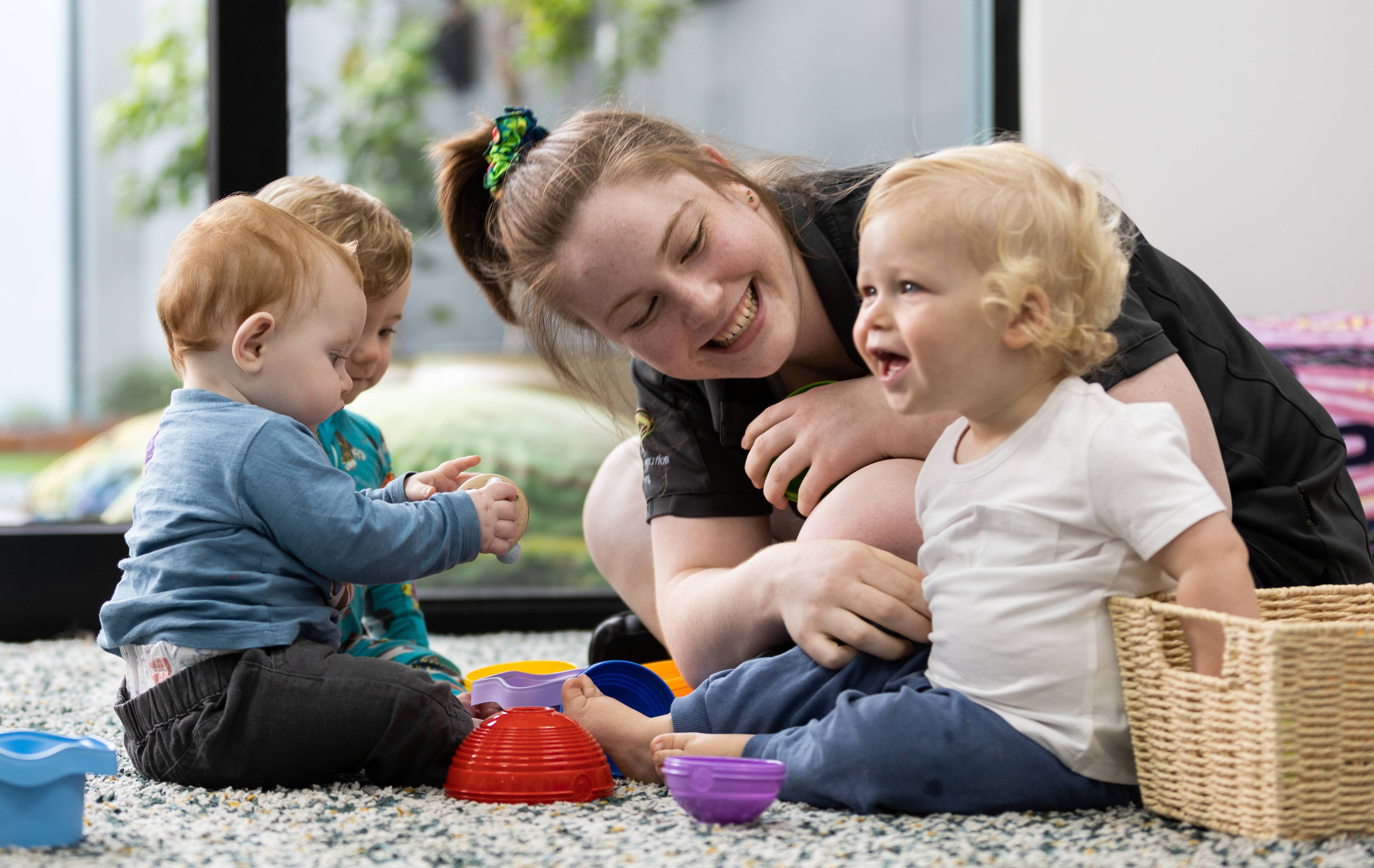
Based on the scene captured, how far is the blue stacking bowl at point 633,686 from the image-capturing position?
1.10 metres

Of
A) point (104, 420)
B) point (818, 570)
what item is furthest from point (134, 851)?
point (104, 420)

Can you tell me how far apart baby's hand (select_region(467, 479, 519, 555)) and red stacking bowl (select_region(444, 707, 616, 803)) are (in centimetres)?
16

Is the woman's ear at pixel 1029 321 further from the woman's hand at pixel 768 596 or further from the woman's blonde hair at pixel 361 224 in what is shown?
the woman's blonde hair at pixel 361 224

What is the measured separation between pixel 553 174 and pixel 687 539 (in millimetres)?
383

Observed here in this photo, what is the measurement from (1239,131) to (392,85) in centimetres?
166

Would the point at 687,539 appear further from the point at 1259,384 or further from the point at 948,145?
the point at 948,145

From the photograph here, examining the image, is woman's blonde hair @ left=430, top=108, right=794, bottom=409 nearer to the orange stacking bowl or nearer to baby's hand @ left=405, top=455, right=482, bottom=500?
baby's hand @ left=405, top=455, right=482, bottom=500

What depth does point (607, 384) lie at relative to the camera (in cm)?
135

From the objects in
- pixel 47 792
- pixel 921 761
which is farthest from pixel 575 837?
pixel 47 792

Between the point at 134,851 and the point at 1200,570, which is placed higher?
the point at 1200,570

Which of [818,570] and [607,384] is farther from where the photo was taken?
[607,384]

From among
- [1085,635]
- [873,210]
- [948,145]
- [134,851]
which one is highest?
[948,145]

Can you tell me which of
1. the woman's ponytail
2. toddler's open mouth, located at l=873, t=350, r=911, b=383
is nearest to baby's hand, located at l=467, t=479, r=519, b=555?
the woman's ponytail

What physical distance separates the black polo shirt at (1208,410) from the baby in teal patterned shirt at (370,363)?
0.96 feet
